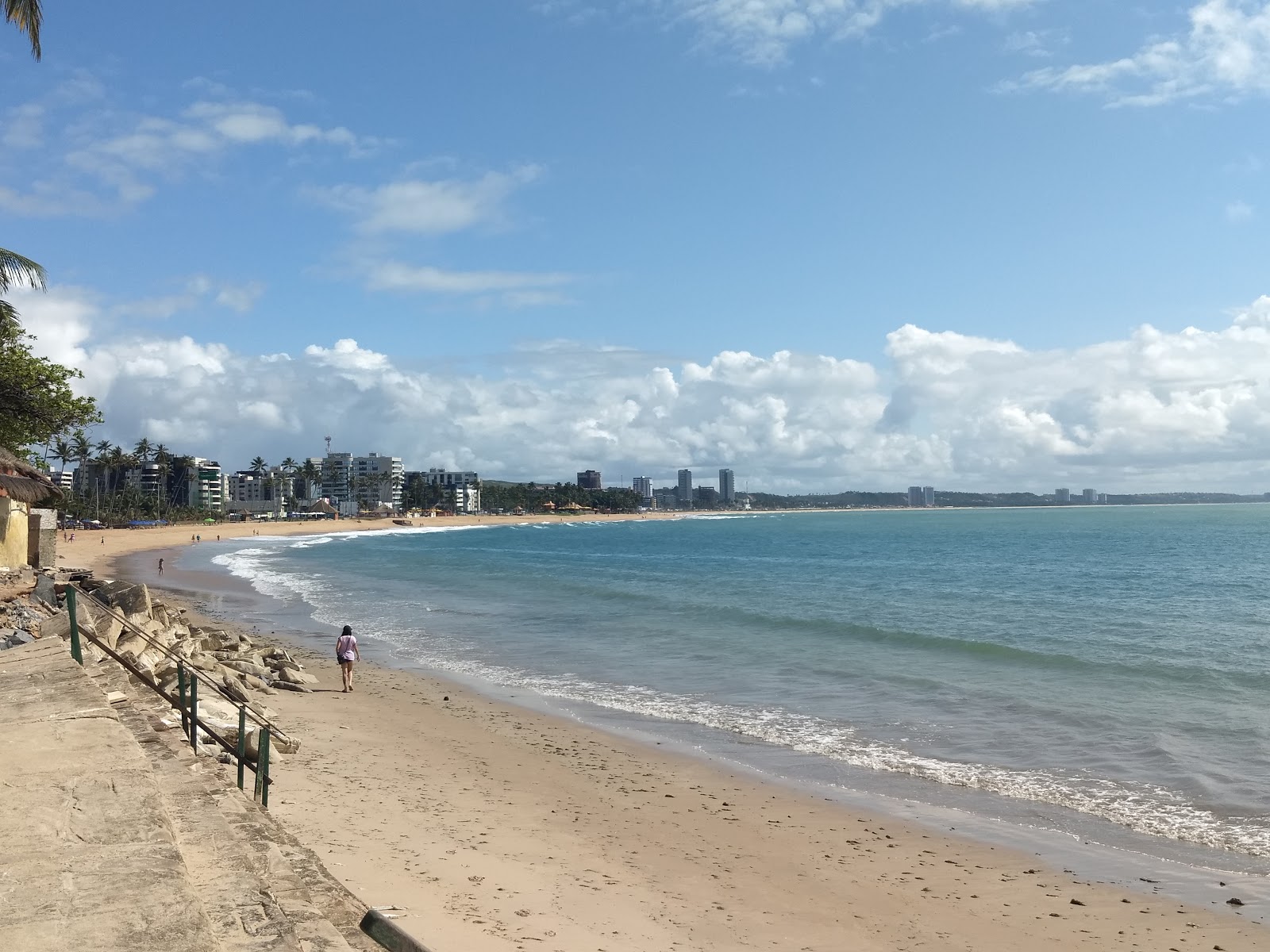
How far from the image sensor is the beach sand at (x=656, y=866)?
7168mm

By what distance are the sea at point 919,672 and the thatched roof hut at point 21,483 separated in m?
7.75

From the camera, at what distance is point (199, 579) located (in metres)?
44.7

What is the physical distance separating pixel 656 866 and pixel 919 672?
12.6 metres

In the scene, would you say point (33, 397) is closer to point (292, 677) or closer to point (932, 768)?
point (292, 677)

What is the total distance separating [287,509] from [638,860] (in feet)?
627

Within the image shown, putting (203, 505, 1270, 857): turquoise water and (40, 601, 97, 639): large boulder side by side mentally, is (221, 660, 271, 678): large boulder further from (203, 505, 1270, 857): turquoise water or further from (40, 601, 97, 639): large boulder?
(203, 505, 1270, 857): turquoise water

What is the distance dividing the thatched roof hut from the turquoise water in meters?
9.11

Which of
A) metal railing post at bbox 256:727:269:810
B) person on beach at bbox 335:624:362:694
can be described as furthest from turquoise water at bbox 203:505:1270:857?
metal railing post at bbox 256:727:269:810

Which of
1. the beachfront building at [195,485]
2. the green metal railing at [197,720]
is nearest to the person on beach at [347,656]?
the green metal railing at [197,720]

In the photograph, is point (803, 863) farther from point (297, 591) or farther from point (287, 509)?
point (287, 509)

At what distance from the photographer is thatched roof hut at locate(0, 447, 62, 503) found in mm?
21078

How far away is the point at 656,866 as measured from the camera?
875cm

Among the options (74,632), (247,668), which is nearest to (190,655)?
(247,668)

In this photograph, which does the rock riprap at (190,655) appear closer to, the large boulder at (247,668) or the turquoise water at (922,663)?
the large boulder at (247,668)
